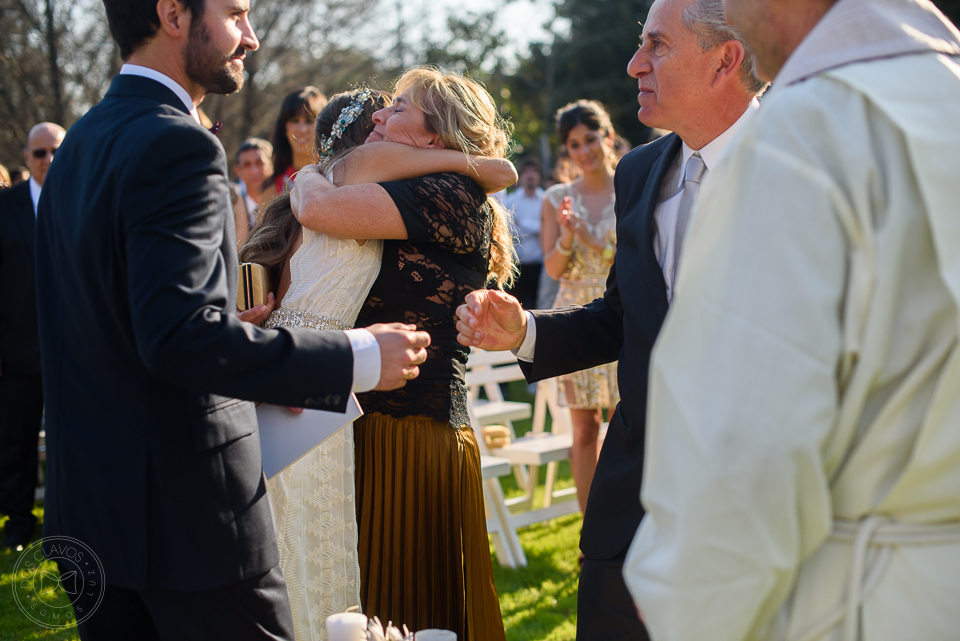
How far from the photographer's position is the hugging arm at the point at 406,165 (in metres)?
2.49

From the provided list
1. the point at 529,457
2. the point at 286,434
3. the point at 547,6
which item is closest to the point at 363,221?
the point at 286,434

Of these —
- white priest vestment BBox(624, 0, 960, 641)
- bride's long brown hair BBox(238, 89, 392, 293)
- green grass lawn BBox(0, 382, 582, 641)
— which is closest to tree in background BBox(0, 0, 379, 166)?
green grass lawn BBox(0, 382, 582, 641)

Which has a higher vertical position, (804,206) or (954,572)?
(804,206)

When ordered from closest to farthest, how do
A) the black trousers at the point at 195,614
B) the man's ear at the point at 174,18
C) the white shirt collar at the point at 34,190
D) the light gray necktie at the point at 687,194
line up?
1. the black trousers at the point at 195,614
2. the man's ear at the point at 174,18
3. the light gray necktie at the point at 687,194
4. the white shirt collar at the point at 34,190

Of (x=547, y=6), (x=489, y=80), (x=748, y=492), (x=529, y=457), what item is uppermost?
(x=547, y=6)

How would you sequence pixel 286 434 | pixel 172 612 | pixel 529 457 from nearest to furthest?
1. pixel 172 612
2. pixel 286 434
3. pixel 529 457

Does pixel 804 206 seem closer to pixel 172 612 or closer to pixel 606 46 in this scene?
pixel 172 612

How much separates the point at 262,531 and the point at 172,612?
0.23m

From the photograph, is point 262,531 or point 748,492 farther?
point 262,531

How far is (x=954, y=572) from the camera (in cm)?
110

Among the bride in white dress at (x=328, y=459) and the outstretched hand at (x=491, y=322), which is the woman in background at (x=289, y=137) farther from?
the outstretched hand at (x=491, y=322)

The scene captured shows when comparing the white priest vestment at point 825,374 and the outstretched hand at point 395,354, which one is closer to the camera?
the white priest vestment at point 825,374

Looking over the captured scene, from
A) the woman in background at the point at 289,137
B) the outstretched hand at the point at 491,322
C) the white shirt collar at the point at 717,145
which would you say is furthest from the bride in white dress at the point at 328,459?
the woman in background at the point at 289,137

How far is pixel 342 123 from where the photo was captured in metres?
2.77
